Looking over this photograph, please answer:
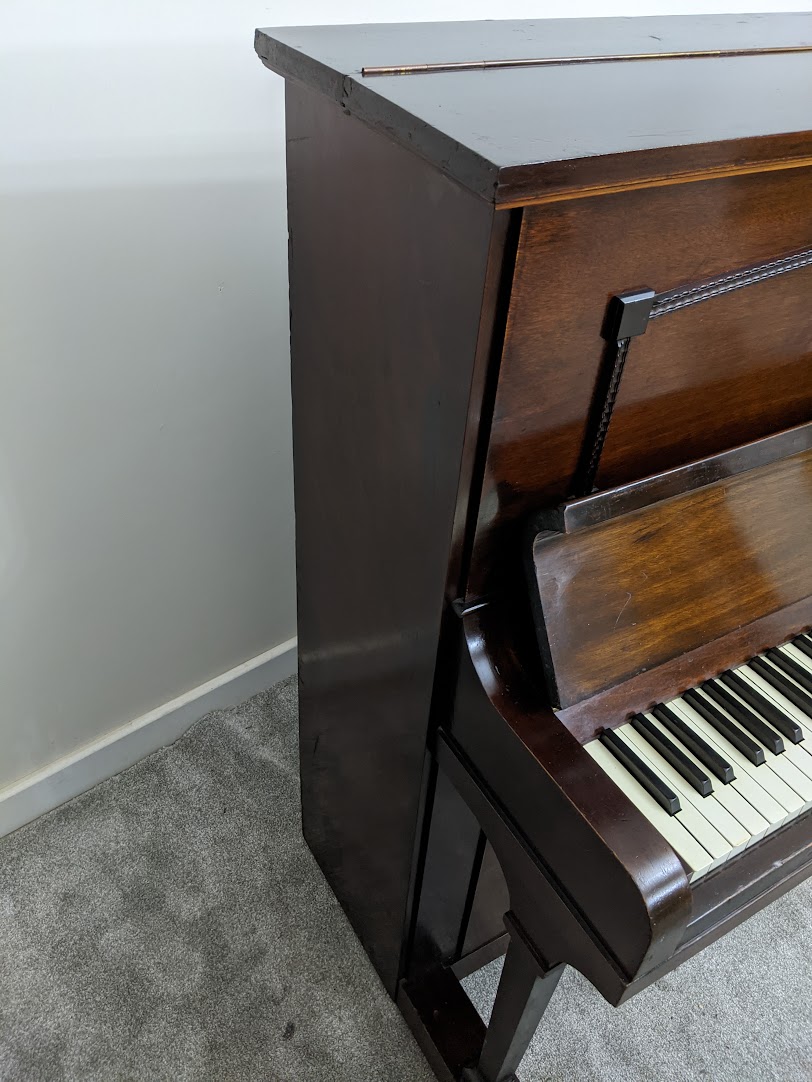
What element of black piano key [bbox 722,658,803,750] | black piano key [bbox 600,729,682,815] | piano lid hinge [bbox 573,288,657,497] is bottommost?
black piano key [bbox 722,658,803,750]

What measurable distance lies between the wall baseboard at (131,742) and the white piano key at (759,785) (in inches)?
41.8

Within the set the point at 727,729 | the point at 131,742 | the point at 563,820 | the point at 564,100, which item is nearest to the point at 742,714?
the point at 727,729

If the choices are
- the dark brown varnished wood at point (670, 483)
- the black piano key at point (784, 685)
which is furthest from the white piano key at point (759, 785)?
the dark brown varnished wood at point (670, 483)

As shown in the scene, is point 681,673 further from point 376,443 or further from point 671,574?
point 376,443

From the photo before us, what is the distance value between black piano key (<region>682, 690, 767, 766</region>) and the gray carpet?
75 cm

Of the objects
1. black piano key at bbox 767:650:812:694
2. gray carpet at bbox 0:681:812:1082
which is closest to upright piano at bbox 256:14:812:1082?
black piano key at bbox 767:650:812:694

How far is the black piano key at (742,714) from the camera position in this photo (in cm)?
85

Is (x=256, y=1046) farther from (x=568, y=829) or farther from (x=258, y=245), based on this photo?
(x=258, y=245)

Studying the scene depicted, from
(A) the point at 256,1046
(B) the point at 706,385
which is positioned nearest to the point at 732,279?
(B) the point at 706,385

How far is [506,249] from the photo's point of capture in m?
0.60

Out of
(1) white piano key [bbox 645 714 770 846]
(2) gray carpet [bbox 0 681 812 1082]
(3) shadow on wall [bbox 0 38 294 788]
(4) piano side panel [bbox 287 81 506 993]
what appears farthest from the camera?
(2) gray carpet [bbox 0 681 812 1082]

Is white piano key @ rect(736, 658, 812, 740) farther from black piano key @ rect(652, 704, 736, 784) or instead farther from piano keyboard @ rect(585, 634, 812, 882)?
black piano key @ rect(652, 704, 736, 784)

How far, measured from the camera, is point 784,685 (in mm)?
919

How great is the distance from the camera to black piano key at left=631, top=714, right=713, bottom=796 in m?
0.80
